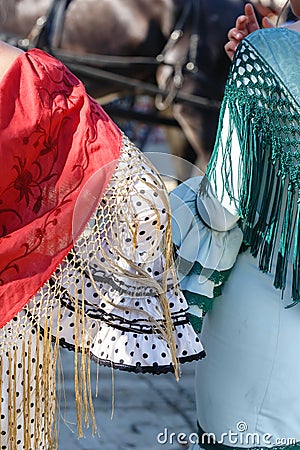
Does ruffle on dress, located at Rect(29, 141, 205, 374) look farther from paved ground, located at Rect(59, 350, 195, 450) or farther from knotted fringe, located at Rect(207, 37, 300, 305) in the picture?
paved ground, located at Rect(59, 350, 195, 450)

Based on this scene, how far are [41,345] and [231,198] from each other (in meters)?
0.51

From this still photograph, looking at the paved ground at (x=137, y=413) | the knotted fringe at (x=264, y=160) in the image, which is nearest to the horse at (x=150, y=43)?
the paved ground at (x=137, y=413)

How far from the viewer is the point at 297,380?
1882 mm

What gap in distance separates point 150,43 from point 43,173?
400 centimetres

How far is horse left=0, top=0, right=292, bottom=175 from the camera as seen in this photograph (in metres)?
5.29

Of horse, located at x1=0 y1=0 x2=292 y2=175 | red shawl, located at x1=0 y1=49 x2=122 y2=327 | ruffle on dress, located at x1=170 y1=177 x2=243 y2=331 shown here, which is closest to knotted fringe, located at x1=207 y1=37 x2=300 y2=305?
ruffle on dress, located at x1=170 y1=177 x2=243 y2=331

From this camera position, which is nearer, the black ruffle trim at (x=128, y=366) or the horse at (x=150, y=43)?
the black ruffle trim at (x=128, y=366)

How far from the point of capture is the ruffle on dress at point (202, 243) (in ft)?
6.03

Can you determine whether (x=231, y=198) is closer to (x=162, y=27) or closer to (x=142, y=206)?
(x=142, y=206)

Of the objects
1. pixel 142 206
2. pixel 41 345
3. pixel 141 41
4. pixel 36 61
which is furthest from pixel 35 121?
pixel 141 41

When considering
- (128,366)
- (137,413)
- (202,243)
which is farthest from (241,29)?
(137,413)

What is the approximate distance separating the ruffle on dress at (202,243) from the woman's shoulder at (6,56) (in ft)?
1.81

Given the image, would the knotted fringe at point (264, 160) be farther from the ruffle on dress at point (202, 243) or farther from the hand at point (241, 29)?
the hand at point (241, 29)

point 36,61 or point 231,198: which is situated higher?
point 36,61
